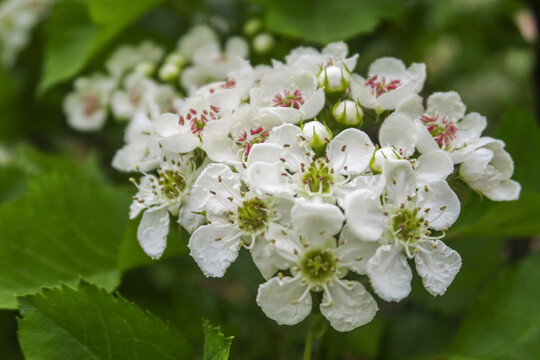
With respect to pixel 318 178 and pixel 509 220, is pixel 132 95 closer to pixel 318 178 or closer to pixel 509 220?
pixel 318 178

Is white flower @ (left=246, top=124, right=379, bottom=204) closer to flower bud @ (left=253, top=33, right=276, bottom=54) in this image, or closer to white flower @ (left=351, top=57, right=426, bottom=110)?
white flower @ (left=351, top=57, right=426, bottom=110)

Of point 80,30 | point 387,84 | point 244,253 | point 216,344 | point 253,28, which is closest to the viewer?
point 216,344

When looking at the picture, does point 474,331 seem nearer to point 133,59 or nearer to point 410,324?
point 410,324

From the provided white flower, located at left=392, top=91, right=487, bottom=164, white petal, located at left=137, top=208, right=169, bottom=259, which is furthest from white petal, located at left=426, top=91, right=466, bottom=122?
white petal, located at left=137, top=208, right=169, bottom=259

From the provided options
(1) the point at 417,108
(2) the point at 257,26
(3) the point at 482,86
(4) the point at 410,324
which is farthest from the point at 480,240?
(3) the point at 482,86

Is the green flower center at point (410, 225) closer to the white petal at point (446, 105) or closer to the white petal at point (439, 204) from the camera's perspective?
the white petal at point (439, 204)

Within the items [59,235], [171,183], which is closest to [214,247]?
[171,183]

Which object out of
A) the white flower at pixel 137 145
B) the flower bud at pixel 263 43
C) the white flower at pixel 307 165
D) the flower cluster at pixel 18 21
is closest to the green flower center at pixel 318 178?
the white flower at pixel 307 165
